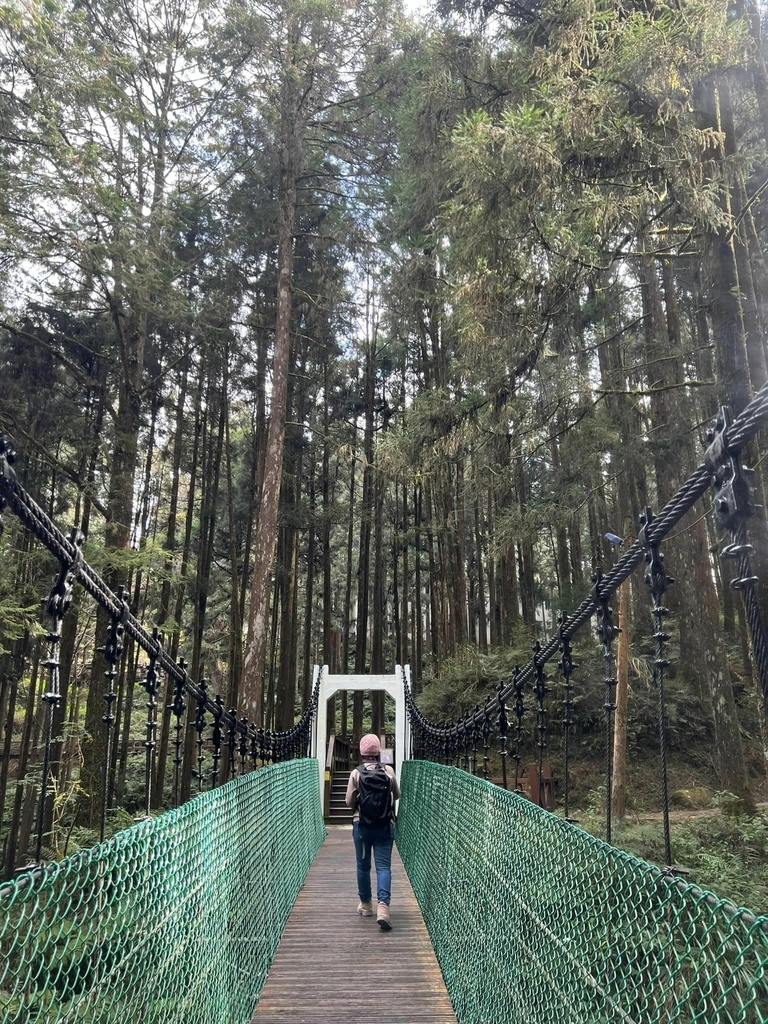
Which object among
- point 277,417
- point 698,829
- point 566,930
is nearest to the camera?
point 566,930

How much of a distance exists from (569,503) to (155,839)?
21.7ft

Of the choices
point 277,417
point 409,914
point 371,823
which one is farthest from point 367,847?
point 277,417

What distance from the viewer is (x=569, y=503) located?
25.2ft

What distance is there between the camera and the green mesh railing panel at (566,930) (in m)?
1.16

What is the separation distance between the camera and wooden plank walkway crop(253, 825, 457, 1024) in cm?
283

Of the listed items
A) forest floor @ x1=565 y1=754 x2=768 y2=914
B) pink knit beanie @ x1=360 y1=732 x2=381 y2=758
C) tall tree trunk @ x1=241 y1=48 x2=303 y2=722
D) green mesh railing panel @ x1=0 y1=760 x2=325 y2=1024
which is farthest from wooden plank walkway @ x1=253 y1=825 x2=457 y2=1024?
tall tree trunk @ x1=241 y1=48 x2=303 y2=722

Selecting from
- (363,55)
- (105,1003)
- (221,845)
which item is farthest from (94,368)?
(105,1003)

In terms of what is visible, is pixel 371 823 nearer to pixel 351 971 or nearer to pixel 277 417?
pixel 351 971

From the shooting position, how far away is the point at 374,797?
4258 millimetres

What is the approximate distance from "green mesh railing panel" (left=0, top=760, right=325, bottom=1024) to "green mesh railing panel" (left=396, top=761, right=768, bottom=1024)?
36.4 inches

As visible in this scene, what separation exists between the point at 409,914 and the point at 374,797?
2.68 feet

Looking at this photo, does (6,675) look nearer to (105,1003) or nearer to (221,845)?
(221,845)

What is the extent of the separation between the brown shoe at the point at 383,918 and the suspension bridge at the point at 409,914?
7 centimetres

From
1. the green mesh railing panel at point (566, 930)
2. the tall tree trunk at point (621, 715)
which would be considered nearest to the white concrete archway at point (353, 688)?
the tall tree trunk at point (621, 715)
